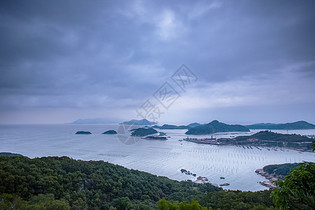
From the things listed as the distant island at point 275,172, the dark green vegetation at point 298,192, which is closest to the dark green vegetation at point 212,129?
the distant island at point 275,172

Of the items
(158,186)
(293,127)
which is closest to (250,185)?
(158,186)

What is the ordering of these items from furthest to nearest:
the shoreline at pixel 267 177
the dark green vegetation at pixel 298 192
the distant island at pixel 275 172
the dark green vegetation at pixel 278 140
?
the dark green vegetation at pixel 278 140, the distant island at pixel 275 172, the shoreline at pixel 267 177, the dark green vegetation at pixel 298 192

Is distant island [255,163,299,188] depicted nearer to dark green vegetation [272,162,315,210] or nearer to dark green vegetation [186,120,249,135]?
dark green vegetation [272,162,315,210]

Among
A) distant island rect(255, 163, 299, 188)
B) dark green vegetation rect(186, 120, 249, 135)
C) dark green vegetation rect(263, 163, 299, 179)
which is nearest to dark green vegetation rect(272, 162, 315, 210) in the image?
distant island rect(255, 163, 299, 188)

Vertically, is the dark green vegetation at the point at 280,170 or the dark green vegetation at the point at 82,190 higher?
the dark green vegetation at the point at 82,190

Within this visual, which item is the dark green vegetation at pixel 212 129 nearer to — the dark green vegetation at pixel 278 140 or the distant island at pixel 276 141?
the distant island at pixel 276 141
